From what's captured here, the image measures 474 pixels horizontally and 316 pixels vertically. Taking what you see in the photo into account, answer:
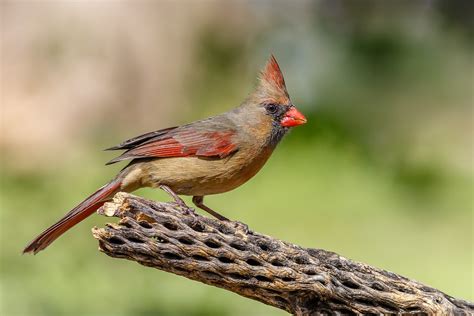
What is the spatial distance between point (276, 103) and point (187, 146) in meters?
0.44

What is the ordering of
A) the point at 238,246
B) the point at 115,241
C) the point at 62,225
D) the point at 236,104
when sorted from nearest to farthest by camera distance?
the point at 115,241
the point at 238,246
the point at 62,225
the point at 236,104

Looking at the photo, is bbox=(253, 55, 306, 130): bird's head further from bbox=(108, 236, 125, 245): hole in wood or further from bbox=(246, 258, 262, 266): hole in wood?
bbox=(108, 236, 125, 245): hole in wood

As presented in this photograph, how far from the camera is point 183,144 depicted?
3.46 m

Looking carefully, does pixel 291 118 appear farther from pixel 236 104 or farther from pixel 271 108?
pixel 236 104

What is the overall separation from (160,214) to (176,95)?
4.39m

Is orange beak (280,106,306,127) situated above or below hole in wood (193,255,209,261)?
above

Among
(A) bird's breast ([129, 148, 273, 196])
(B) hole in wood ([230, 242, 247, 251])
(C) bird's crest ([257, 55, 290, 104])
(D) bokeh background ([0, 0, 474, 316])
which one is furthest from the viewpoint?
(D) bokeh background ([0, 0, 474, 316])

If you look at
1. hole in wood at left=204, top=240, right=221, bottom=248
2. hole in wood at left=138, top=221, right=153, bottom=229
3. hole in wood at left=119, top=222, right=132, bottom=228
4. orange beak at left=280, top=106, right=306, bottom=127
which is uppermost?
orange beak at left=280, top=106, right=306, bottom=127

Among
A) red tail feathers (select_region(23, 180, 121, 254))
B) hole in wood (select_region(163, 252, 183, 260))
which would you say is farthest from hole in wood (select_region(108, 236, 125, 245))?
red tail feathers (select_region(23, 180, 121, 254))

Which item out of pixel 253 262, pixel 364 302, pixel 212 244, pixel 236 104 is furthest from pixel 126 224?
pixel 236 104

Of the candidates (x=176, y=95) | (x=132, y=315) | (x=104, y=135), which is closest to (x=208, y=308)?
(x=132, y=315)

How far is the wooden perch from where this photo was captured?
2652mm

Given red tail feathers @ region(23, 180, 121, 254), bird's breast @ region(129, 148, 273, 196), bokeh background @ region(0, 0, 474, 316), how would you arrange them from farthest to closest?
1. bokeh background @ region(0, 0, 474, 316)
2. bird's breast @ region(129, 148, 273, 196)
3. red tail feathers @ region(23, 180, 121, 254)

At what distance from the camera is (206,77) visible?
21.5ft
